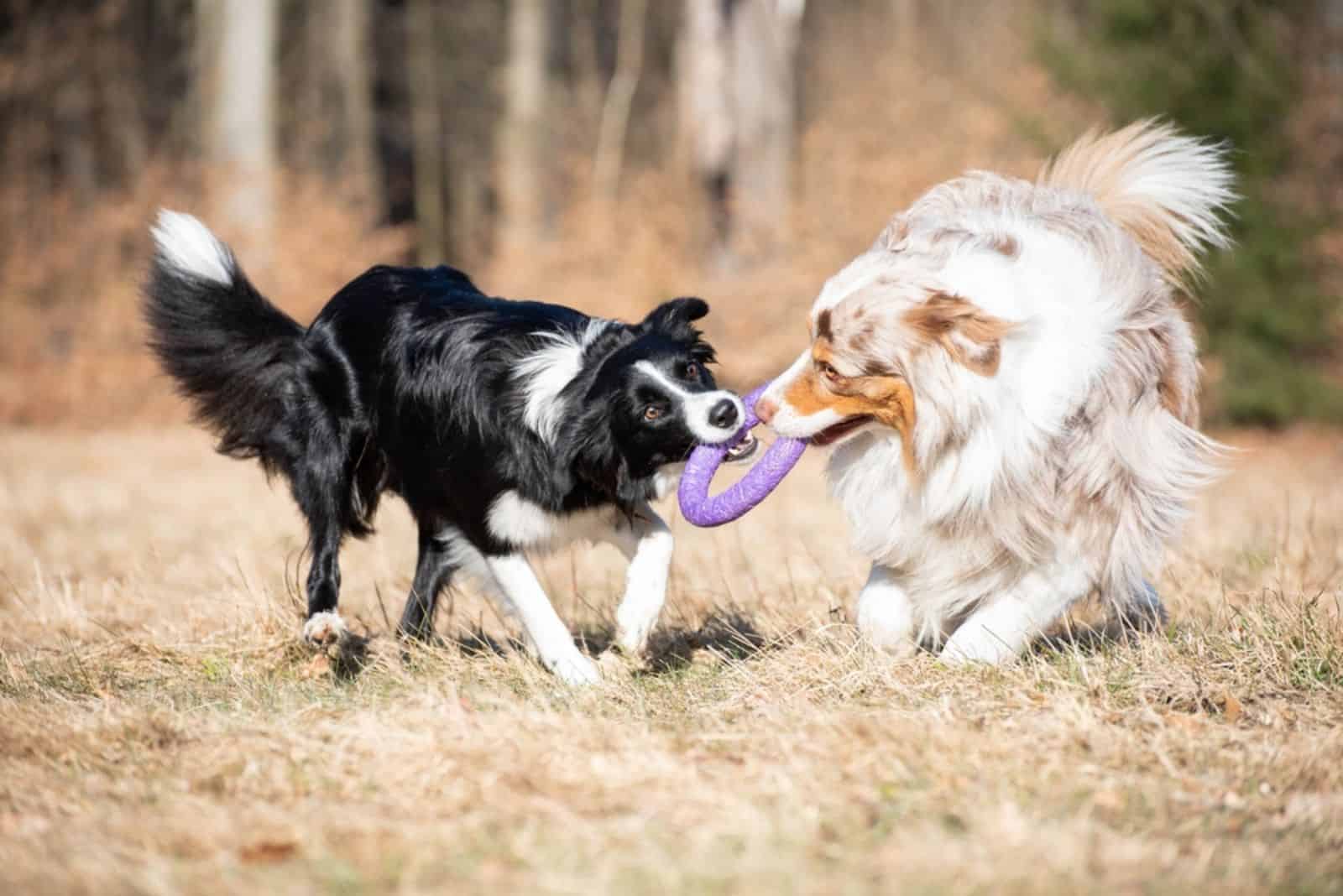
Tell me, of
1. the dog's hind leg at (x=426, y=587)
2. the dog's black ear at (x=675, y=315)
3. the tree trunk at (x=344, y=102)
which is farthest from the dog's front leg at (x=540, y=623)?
the tree trunk at (x=344, y=102)

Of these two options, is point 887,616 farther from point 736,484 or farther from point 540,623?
point 540,623

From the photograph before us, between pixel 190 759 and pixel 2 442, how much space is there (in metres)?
11.2

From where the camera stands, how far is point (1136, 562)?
4.20 m

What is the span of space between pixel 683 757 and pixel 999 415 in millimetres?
1364

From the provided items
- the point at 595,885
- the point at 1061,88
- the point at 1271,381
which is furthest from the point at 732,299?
the point at 595,885

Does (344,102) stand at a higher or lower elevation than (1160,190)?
higher

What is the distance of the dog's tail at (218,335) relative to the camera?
5.08 metres

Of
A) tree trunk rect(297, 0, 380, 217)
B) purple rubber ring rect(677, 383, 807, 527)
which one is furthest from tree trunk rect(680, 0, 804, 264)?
purple rubber ring rect(677, 383, 807, 527)

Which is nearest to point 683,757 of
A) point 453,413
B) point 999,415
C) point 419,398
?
point 999,415

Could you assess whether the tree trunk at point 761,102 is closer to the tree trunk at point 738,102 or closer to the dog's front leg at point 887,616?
the tree trunk at point 738,102

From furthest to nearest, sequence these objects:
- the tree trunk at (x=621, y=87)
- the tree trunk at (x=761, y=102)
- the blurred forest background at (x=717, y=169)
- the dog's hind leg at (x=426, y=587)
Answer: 1. the tree trunk at (x=621, y=87)
2. the tree trunk at (x=761, y=102)
3. the blurred forest background at (x=717, y=169)
4. the dog's hind leg at (x=426, y=587)

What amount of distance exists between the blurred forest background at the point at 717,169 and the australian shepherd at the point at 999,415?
5750mm

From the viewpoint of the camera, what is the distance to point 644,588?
434cm

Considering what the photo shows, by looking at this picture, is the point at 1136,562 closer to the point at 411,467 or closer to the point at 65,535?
the point at 411,467
